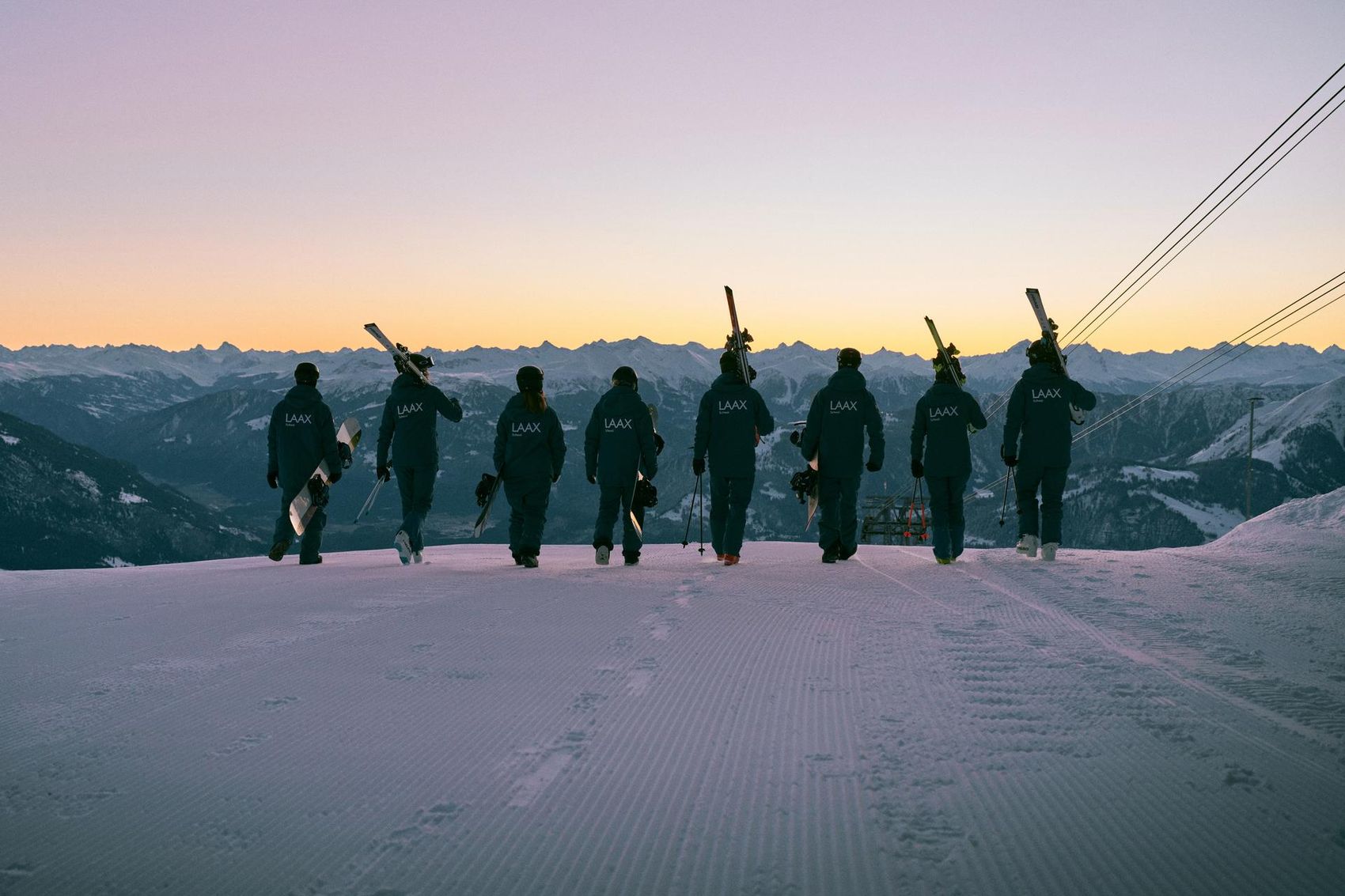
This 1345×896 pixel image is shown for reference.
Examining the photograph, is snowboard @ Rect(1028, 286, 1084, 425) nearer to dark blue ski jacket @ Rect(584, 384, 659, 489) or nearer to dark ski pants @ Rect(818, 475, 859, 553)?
dark ski pants @ Rect(818, 475, 859, 553)

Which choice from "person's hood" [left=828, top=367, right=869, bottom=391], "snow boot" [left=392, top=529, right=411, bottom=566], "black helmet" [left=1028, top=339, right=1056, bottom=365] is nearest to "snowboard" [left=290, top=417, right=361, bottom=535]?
"snow boot" [left=392, top=529, right=411, bottom=566]

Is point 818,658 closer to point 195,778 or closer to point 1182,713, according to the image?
point 1182,713

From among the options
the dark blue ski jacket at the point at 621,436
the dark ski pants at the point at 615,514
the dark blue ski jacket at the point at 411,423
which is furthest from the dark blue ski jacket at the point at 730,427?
the dark blue ski jacket at the point at 411,423

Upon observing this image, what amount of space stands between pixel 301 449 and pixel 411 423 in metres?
1.66

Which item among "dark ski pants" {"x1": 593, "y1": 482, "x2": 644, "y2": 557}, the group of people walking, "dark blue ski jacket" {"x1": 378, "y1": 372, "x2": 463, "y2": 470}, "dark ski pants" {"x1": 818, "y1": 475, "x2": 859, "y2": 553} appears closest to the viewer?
the group of people walking

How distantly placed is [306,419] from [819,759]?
1094 cm

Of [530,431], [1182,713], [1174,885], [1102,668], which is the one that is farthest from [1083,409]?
[1174,885]

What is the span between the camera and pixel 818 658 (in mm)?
5777

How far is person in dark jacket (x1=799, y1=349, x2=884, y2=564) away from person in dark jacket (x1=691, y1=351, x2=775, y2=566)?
0.81m

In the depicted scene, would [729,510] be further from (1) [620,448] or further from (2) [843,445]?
(2) [843,445]

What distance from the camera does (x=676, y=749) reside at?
4.13 meters

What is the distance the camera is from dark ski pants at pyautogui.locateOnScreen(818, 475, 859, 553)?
41.8 ft

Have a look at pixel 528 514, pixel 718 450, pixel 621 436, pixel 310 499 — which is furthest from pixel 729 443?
pixel 310 499

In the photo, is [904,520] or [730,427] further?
[904,520]
